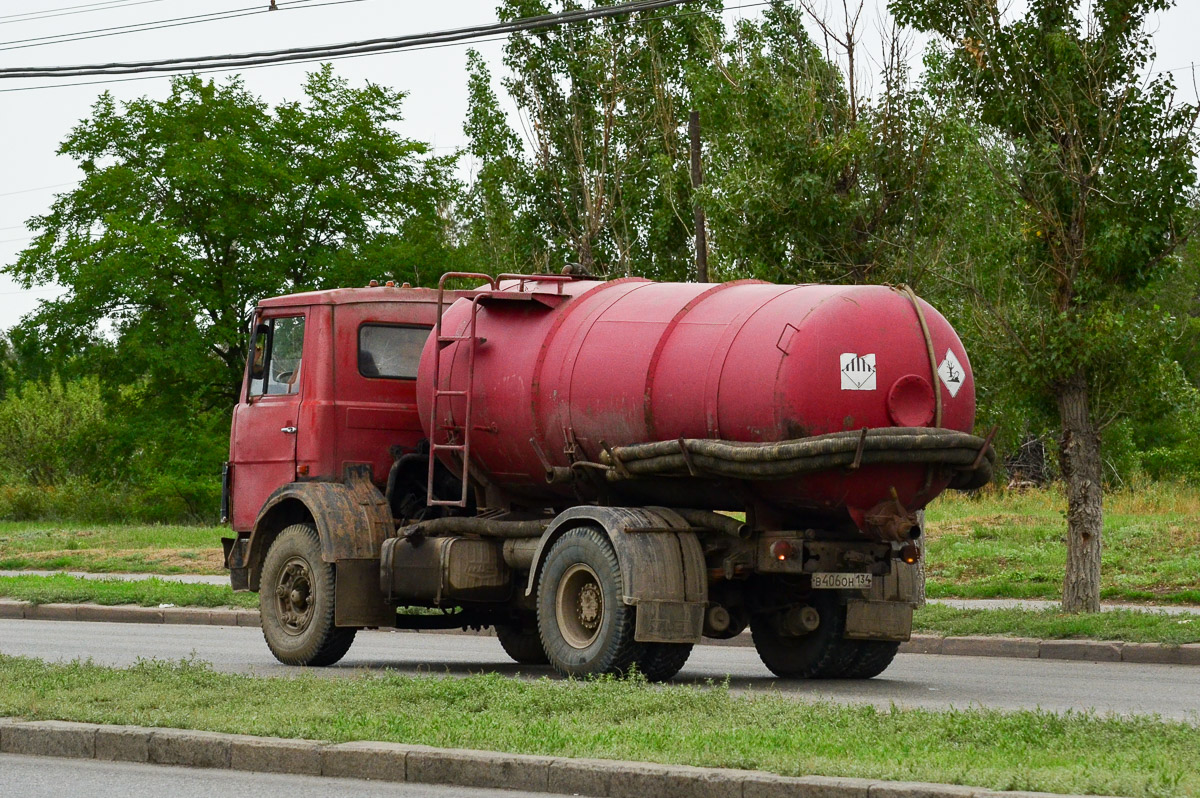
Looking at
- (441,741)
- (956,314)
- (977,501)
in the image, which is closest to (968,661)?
(956,314)

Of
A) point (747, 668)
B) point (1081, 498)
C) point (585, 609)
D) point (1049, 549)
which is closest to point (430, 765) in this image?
point (585, 609)

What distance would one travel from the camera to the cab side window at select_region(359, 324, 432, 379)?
14492 millimetres

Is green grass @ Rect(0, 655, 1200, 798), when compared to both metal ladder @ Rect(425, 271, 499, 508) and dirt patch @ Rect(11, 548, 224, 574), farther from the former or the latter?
dirt patch @ Rect(11, 548, 224, 574)

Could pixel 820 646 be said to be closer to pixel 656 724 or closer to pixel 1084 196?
pixel 656 724

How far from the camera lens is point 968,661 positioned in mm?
14438

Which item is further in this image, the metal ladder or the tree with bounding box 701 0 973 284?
the tree with bounding box 701 0 973 284

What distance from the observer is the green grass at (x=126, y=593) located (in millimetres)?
20406

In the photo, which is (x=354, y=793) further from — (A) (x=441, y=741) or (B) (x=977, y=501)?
(B) (x=977, y=501)

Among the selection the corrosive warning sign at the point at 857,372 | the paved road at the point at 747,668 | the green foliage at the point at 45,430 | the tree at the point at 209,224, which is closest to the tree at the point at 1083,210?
the paved road at the point at 747,668

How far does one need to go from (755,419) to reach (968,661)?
4.49 metres

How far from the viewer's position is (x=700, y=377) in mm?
11477

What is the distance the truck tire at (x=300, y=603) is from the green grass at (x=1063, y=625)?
5577 mm

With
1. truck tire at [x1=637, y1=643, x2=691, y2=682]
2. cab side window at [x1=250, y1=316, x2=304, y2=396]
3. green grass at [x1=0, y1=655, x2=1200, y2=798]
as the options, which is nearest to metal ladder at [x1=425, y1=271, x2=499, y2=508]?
cab side window at [x1=250, y1=316, x2=304, y2=396]

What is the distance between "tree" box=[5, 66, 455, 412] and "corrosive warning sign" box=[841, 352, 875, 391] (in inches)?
1121
